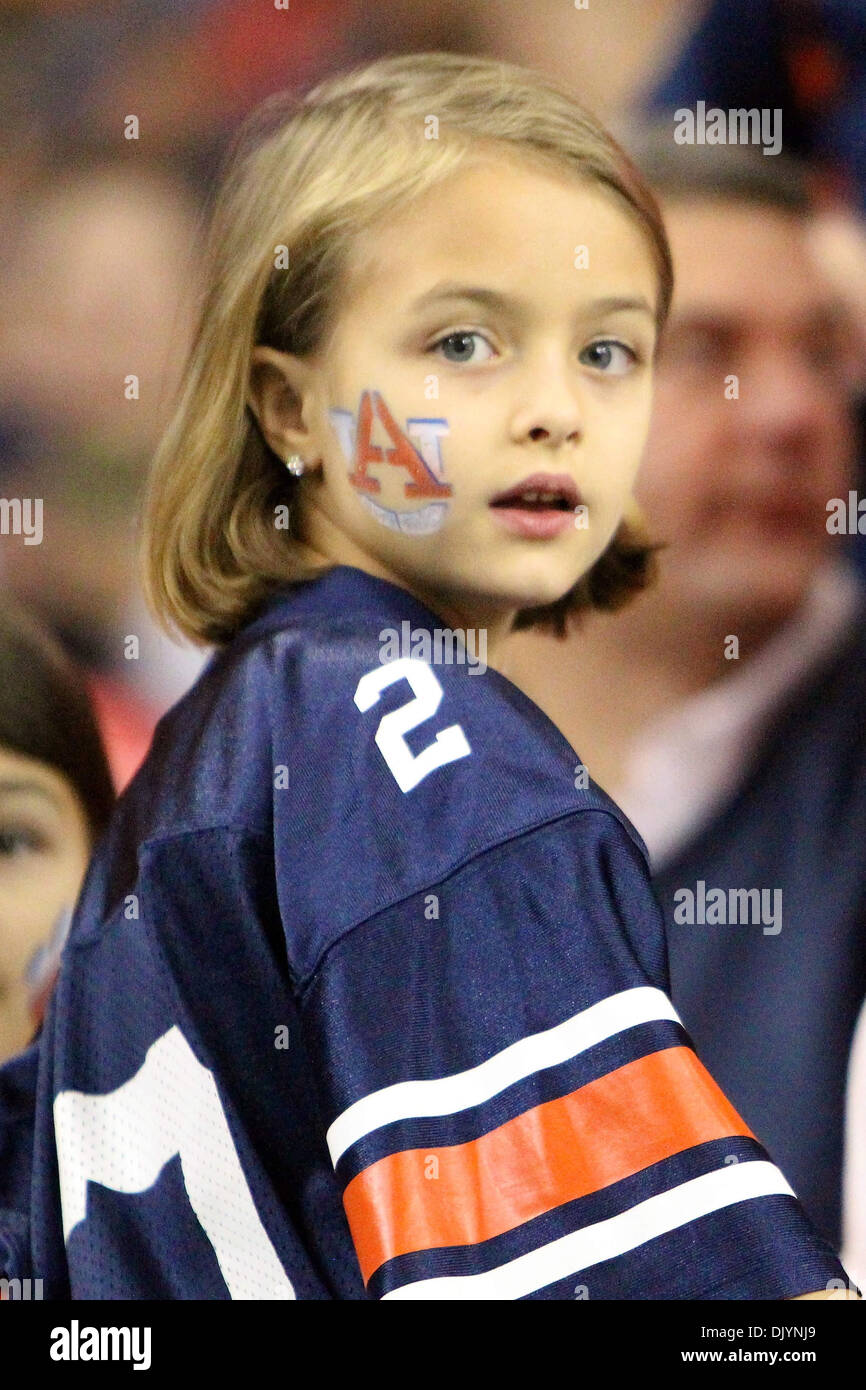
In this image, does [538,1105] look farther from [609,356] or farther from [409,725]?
[609,356]

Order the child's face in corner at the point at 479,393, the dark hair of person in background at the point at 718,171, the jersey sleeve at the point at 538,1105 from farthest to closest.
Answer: the dark hair of person in background at the point at 718,171
the child's face in corner at the point at 479,393
the jersey sleeve at the point at 538,1105

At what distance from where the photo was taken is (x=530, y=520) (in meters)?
1.39

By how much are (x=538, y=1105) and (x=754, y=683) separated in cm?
73

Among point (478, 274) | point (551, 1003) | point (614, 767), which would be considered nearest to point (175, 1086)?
point (551, 1003)

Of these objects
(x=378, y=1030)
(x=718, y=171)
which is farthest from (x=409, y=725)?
(x=718, y=171)

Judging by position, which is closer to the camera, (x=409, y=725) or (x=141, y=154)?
(x=409, y=725)

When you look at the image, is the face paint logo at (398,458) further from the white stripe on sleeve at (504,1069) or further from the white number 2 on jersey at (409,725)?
the white stripe on sleeve at (504,1069)

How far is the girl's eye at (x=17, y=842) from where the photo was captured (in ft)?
5.25

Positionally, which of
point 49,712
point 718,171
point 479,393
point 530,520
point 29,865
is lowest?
point 29,865

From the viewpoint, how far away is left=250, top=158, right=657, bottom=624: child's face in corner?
1.36 meters

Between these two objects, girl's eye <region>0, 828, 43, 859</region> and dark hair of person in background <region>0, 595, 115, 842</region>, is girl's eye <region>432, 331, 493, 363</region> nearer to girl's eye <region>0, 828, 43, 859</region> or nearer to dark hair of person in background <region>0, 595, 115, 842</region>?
dark hair of person in background <region>0, 595, 115, 842</region>

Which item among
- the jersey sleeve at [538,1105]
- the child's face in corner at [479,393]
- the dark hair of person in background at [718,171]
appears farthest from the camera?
the dark hair of person in background at [718,171]

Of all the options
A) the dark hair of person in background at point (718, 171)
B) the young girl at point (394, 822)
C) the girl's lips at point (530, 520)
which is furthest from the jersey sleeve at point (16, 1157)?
the dark hair of person in background at point (718, 171)

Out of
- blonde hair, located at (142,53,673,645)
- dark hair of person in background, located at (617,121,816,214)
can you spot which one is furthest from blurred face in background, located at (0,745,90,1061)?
dark hair of person in background, located at (617,121,816,214)
